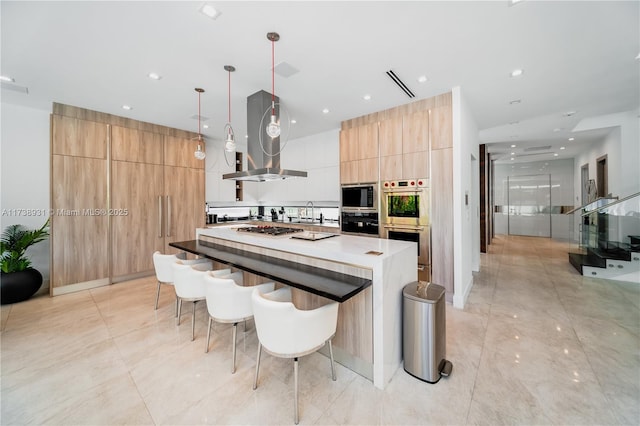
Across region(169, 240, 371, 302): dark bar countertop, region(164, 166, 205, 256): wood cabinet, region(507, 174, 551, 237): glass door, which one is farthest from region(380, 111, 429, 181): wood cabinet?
region(507, 174, 551, 237): glass door

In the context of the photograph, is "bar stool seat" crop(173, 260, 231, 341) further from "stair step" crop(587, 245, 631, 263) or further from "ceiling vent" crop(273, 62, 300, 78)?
"stair step" crop(587, 245, 631, 263)

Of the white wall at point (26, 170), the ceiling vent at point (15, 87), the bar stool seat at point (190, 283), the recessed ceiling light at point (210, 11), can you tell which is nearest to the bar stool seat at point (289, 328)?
the bar stool seat at point (190, 283)

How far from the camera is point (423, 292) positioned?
2121 millimetres

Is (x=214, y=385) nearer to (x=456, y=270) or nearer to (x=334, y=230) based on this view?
(x=456, y=270)

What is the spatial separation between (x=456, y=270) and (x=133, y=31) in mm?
4371

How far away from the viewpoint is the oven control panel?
3.71m

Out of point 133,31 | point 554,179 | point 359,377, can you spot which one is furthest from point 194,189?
point 554,179

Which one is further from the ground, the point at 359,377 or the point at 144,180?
the point at 144,180

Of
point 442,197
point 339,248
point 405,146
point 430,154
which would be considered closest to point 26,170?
point 339,248

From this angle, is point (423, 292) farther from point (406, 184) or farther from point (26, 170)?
point (26, 170)

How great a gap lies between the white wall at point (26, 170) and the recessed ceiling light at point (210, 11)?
419 centimetres

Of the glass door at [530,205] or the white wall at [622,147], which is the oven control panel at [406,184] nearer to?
the white wall at [622,147]

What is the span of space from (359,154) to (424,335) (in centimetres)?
316

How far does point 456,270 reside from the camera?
11.2 ft
